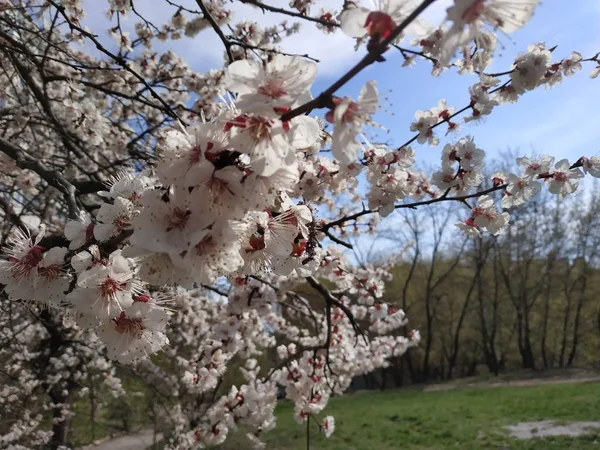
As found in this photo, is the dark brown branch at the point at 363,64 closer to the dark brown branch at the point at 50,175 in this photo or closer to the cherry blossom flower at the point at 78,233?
the cherry blossom flower at the point at 78,233

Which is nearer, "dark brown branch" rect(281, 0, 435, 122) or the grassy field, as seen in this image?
"dark brown branch" rect(281, 0, 435, 122)

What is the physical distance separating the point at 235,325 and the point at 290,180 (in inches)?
134

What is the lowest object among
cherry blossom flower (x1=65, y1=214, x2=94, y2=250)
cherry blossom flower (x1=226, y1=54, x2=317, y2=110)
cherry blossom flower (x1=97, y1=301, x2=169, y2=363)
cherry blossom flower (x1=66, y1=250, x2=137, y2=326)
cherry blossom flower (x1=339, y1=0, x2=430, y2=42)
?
cherry blossom flower (x1=97, y1=301, x2=169, y2=363)

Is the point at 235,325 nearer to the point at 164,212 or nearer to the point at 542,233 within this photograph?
the point at 164,212

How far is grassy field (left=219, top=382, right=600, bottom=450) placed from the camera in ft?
24.2

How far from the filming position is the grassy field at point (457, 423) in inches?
290

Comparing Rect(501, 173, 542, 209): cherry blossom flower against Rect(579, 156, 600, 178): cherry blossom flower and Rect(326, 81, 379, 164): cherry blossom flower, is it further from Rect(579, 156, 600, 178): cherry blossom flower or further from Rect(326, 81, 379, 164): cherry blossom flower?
Rect(326, 81, 379, 164): cherry blossom flower

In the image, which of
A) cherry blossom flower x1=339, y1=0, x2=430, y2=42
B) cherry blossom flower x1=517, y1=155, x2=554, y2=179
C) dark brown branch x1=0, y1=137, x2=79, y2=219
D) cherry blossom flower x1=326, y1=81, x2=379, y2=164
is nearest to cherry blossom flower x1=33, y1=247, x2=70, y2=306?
dark brown branch x1=0, y1=137, x2=79, y2=219

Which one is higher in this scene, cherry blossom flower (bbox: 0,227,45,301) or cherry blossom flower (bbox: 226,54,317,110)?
cherry blossom flower (bbox: 226,54,317,110)

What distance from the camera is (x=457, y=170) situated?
Answer: 279 centimetres

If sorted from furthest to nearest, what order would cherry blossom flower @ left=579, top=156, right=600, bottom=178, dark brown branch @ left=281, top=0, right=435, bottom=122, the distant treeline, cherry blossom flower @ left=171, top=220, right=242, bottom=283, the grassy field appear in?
the distant treeline < the grassy field < cherry blossom flower @ left=579, top=156, right=600, bottom=178 < cherry blossom flower @ left=171, top=220, right=242, bottom=283 < dark brown branch @ left=281, top=0, right=435, bottom=122

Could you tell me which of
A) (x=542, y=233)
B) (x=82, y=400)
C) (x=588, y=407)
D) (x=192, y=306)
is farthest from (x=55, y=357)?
(x=542, y=233)

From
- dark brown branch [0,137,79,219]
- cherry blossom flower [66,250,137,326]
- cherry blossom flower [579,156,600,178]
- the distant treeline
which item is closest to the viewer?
cherry blossom flower [66,250,137,326]

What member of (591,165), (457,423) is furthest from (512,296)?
(591,165)
